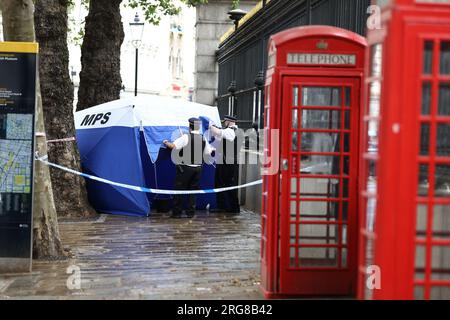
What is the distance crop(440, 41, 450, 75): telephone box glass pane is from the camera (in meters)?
4.04

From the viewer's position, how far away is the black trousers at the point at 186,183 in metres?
12.6

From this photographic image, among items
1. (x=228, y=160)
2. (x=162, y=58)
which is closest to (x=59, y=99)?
(x=228, y=160)

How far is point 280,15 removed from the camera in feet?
42.8

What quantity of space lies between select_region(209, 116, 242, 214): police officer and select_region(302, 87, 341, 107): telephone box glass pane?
6.64 m

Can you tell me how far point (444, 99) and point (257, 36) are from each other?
1097cm

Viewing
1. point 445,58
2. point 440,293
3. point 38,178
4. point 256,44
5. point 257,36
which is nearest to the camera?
point 445,58

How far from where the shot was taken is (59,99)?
12.3 m

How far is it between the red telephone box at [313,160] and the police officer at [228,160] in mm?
A: 6575

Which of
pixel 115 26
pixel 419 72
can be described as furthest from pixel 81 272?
pixel 115 26

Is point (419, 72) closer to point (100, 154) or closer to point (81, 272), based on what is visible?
point (81, 272)

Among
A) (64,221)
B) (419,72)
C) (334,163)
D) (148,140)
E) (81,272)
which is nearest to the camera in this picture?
(419,72)

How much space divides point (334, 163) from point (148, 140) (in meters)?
6.99

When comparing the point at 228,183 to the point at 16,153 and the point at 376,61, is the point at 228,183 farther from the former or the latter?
the point at 376,61
